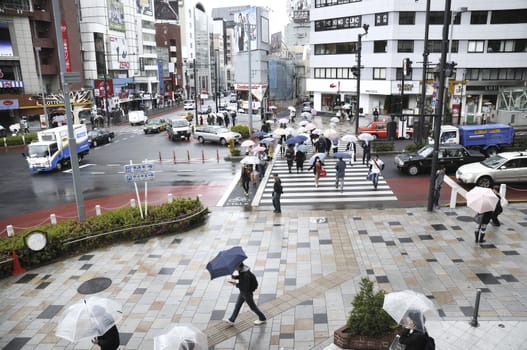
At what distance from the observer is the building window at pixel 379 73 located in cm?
5075

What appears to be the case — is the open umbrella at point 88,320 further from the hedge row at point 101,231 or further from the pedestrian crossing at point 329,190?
the pedestrian crossing at point 329,190

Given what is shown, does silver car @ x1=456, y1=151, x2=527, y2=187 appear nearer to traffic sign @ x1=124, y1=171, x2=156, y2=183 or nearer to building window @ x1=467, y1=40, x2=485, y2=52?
traffic sign @ x1=124, y1=171, x2=156, y2=183

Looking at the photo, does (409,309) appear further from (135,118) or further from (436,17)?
(135,118)

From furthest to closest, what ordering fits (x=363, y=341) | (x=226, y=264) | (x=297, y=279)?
(x=297, y=279) < (x=226, y=264) < (x=363, y=341)

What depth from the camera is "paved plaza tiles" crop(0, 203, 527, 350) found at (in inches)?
343

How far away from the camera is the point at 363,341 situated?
7703mm

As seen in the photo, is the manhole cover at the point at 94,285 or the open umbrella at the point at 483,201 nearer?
the manhole cover at the point at 94,285

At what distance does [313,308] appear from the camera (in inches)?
378

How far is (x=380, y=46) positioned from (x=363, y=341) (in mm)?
48025

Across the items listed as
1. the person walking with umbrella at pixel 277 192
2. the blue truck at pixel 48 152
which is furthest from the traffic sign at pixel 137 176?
the blue truck at pixel 48 152

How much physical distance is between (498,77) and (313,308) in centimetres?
4909

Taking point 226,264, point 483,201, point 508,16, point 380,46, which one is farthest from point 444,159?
point 508,16

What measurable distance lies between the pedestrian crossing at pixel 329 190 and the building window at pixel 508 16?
112 feet

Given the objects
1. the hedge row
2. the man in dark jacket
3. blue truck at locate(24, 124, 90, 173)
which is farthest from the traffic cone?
blue truck at locate(24, 124, 90, 173)
